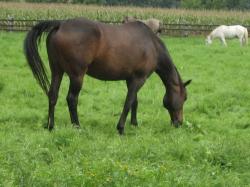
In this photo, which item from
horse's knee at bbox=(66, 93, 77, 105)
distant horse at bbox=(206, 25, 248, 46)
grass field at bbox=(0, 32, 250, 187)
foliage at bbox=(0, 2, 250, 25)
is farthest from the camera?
foliage at bbox=(0, 2, 250, 25)

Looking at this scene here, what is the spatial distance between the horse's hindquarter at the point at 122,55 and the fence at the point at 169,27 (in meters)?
19.5

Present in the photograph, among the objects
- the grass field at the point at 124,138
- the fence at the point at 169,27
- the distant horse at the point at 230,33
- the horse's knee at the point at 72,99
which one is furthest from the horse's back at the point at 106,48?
the fence at the point at 169,27

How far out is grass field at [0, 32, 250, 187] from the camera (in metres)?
5.45

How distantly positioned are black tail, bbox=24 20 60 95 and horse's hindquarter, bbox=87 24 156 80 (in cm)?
77

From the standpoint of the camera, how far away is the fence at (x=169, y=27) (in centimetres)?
2756

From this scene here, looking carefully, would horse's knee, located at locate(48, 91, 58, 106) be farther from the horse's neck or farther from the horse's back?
the horse's neck

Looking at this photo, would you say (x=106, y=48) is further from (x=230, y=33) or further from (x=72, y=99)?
(x=230, y=33)

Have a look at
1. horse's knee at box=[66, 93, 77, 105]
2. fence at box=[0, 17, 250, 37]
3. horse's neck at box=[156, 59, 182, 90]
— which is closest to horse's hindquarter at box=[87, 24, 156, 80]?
horse's neck at box=[156, 59, 182, 90]

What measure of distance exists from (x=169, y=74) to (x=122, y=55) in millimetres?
1088

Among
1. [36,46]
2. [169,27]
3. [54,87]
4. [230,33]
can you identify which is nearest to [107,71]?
[54,87]

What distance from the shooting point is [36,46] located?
8.38 metres

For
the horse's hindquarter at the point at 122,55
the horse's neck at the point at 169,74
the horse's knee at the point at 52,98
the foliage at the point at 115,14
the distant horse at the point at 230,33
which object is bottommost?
the foliage at the point at 115,14

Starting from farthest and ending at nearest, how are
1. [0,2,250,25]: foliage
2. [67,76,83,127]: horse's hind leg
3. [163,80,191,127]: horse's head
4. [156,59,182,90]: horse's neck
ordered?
[0,2,250,25]: foliage, [163,80,191,127]: horse's head, [156,59,182,90]: horse's neck, [67,76,83,127]: horse's hind leg

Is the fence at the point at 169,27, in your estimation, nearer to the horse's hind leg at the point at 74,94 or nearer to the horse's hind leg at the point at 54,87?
the horse's hind leg at the point at 54,87
